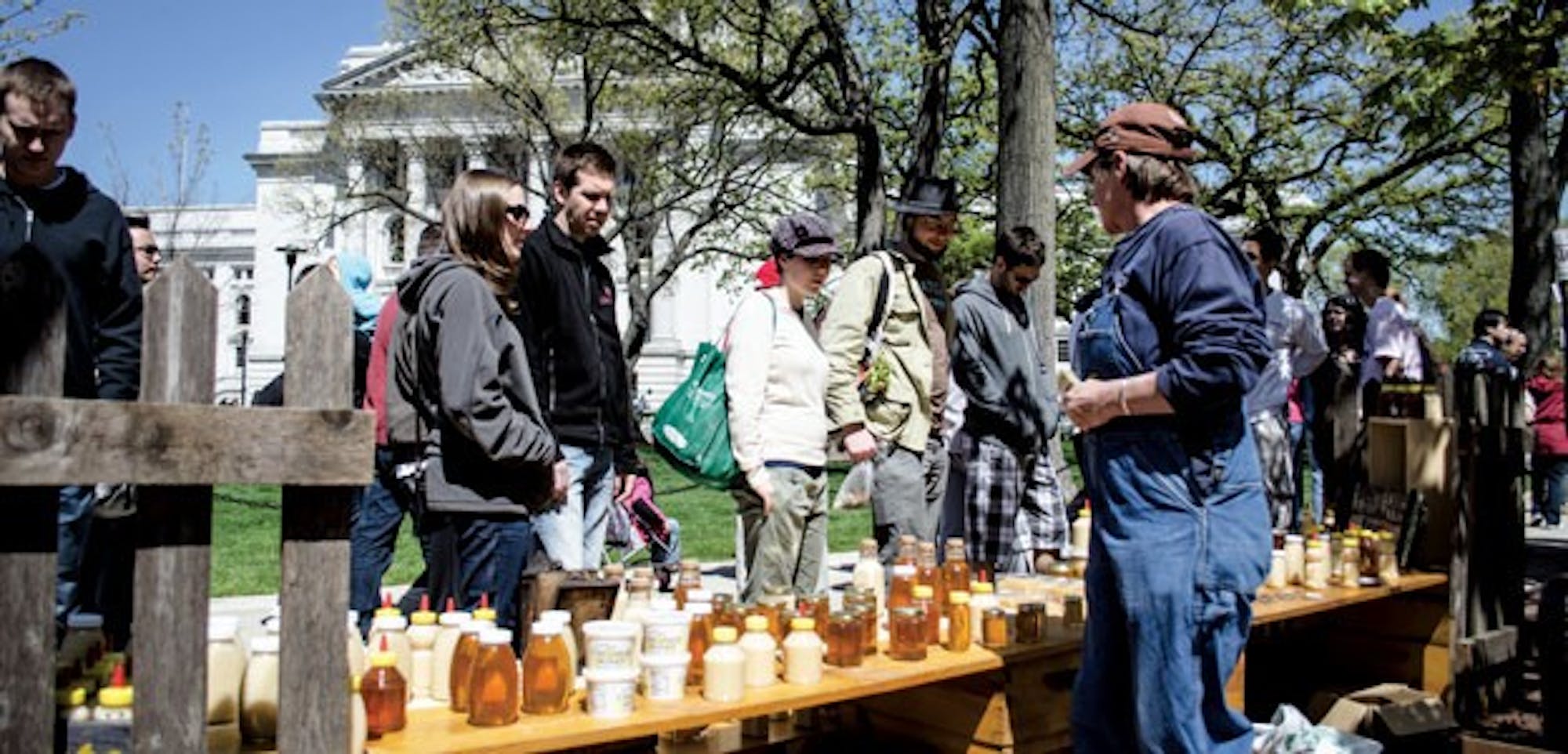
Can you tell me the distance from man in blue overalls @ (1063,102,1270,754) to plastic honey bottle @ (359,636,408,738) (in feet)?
5.45

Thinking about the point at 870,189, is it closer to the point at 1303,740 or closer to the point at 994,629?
the point at 1303,740

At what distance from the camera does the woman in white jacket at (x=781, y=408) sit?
172 inches

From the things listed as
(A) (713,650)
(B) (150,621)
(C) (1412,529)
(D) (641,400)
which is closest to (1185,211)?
(A) (713,650)

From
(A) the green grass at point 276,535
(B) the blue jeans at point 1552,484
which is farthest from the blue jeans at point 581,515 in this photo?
(B) the blue jeans at point 1552,484

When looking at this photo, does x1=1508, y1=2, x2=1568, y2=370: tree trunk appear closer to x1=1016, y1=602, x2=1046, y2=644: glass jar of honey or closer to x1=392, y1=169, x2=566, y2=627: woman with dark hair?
x1=1016, y1=602, x2=1046, y2=644: glass jar of honey

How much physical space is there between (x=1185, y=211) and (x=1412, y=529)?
9.70 ft

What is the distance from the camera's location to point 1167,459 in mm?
2889

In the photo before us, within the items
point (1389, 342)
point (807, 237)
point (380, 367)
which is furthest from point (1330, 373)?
point (380, 367)

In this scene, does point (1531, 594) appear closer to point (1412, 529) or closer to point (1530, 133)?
point (1412, 529)

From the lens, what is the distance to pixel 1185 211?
2.96 metres

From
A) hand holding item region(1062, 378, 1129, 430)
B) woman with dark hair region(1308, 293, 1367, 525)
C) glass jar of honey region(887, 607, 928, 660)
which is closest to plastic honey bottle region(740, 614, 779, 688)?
glass jar of honey region(887, 607, 928, 660)

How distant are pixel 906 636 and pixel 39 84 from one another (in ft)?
9.38

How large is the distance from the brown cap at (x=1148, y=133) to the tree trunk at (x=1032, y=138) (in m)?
4.56

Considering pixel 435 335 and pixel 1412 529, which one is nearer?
pixel 435 335
